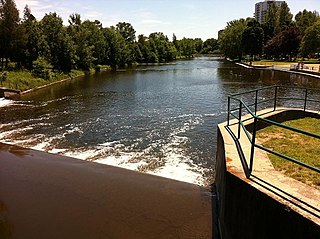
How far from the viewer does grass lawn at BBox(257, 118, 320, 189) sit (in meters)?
5.53

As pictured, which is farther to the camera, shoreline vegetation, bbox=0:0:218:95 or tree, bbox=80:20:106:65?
tree, bbox=80:20:106:65

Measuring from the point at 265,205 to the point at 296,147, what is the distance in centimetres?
335

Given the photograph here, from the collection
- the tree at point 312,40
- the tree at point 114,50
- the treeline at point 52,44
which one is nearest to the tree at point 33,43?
the treeline at point 52,44

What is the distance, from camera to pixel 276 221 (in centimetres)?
420

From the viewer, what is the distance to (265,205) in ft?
14.6

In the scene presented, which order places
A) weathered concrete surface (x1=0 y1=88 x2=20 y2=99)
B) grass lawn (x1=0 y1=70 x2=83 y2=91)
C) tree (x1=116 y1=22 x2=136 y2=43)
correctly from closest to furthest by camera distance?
weathered concrete surface (x1=0 y1=88 x2=20 y2=99), grass lawn (x1=0 y1=70 x2=83 y2=91), tree (x1=116 y1=22 x2=136 y2=43)

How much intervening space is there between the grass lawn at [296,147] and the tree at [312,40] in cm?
4678

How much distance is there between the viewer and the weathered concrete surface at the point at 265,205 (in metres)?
3.92

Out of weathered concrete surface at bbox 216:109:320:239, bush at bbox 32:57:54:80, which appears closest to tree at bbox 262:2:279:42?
bush at bbox 32:57:54:80

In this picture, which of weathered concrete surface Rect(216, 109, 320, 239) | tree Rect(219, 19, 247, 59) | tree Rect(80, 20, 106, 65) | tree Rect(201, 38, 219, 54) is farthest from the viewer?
tree Rect(201, 38, 219, 54)

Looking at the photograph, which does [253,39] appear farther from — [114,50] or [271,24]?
[114,50]

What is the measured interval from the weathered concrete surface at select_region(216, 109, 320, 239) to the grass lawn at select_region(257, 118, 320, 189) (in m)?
0.40

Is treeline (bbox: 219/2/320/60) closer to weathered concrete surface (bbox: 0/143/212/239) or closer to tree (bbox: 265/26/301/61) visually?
tree (bbox: 265/26/301/61)

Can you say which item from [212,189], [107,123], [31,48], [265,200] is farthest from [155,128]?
[31,48]
